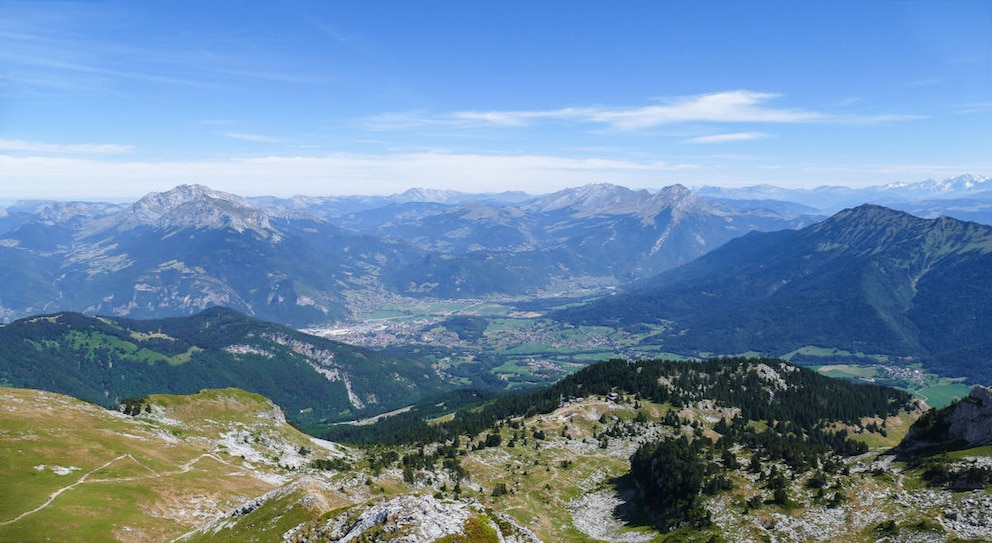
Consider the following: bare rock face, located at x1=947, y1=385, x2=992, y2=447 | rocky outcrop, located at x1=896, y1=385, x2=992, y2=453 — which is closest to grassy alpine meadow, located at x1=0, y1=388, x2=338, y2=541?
rocky outcrop, located at x1=896, y1=385, x2=992, y2=453

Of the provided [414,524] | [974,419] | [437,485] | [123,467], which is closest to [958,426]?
[974,419]

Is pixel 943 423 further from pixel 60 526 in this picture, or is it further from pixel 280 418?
→ pixel 280 418

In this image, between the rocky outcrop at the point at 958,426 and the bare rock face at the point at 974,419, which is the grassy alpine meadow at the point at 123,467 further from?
the bare rock face at the point at 974,419

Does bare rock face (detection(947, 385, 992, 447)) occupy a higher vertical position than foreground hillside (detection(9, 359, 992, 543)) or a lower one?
higher

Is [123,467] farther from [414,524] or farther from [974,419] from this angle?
[974,419]

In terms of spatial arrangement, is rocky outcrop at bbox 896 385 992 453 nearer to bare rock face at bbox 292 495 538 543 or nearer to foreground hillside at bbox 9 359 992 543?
foreground hillside at bbox 9 359 992 543
